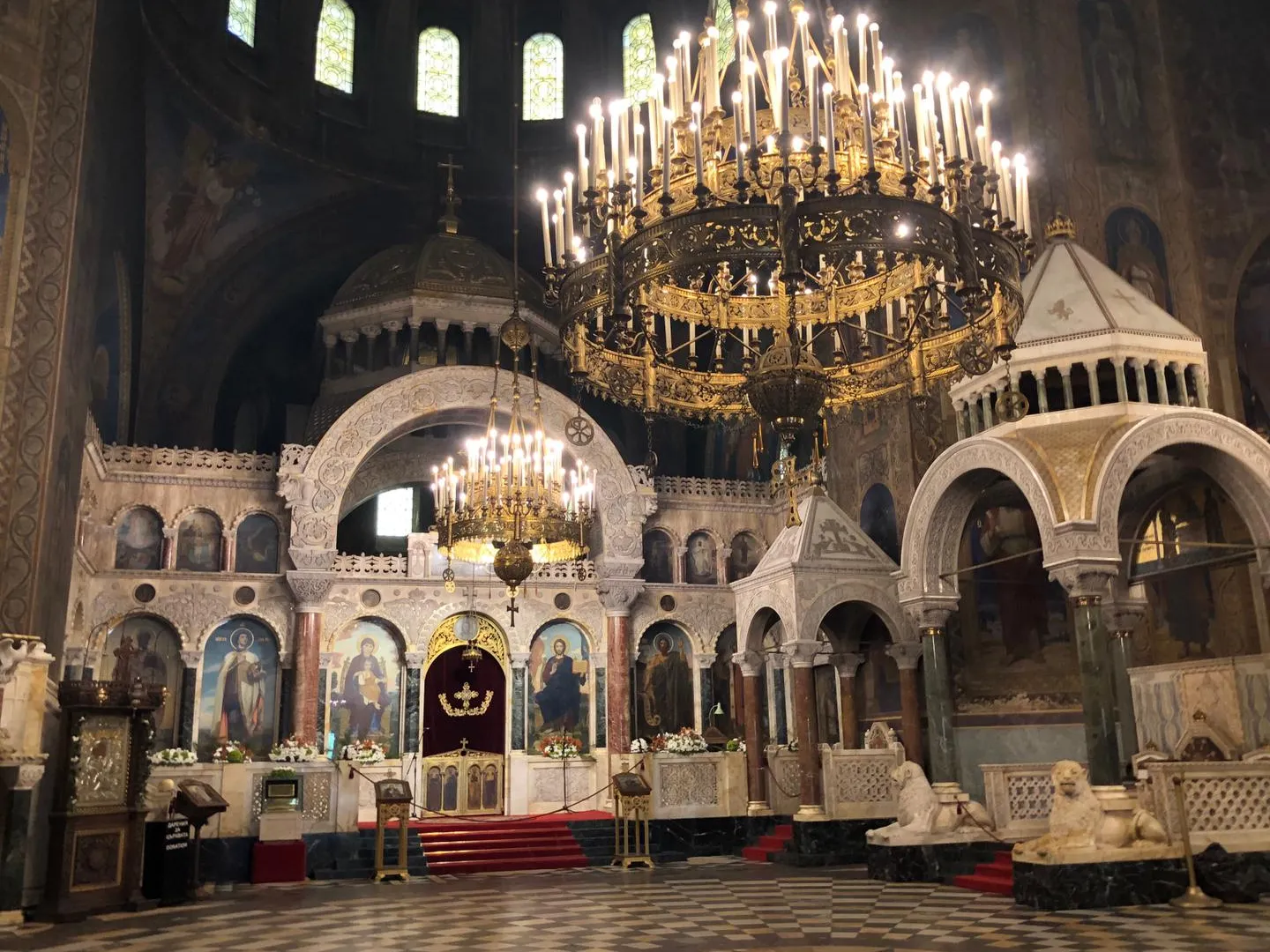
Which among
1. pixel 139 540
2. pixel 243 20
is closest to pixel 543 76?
pixel 243 20

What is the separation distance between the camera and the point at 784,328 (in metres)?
6.95

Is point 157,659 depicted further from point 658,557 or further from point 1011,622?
point 1011,622

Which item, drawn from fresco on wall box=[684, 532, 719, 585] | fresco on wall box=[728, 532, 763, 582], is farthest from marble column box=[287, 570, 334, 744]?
fresco on wall box=[728, 532, 763, 582]

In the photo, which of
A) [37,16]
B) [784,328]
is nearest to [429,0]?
[37,16]

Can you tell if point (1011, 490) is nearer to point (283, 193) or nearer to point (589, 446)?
point (589, 446)

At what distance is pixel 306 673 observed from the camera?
1691 centimetres

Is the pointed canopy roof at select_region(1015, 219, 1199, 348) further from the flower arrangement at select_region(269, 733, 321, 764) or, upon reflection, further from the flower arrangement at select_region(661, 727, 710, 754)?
the flower arrangement at select_region(269, 733, 321, 764)

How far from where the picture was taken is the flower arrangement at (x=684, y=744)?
1558 cm

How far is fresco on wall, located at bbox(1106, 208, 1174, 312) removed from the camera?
13859 mm

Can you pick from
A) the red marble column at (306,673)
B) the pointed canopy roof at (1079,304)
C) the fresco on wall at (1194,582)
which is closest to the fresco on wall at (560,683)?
the red marble column at (306,673)

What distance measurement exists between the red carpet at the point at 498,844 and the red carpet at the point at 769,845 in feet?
7.05

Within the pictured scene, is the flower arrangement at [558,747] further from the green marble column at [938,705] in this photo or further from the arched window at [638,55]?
the arched window at [638,55]

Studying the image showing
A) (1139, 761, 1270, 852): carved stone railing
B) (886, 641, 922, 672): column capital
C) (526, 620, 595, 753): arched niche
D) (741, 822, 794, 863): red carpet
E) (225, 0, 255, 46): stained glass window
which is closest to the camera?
(1139, 761, 1270, 852): carved stone railing

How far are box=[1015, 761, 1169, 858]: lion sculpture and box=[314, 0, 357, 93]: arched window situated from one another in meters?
18.9
